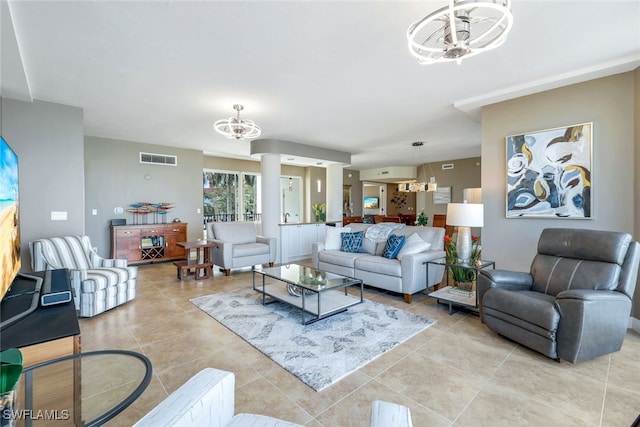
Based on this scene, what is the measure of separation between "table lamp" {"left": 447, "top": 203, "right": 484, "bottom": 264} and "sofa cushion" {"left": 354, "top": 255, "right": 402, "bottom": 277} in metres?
0.78

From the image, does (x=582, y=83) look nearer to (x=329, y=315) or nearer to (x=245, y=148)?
(x=329, y=315)

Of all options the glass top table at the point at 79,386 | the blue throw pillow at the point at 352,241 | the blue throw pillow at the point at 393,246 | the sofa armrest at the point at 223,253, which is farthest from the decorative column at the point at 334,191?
the glass top table at the point at 79,386

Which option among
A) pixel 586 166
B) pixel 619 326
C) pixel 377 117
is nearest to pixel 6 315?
pixel 619 326

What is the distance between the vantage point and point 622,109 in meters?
2.88

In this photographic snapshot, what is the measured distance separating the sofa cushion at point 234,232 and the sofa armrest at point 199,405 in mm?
4586

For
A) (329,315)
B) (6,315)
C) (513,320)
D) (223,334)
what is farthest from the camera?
(329,315)

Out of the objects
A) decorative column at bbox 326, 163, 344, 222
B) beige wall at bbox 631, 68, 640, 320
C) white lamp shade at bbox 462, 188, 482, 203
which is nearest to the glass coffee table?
beige wall at bbox 631, 68, 640, 320

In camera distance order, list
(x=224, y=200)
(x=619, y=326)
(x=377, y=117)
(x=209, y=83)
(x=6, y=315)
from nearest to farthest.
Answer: (x=6, y=315)
(x=619, y=326)
(x=209, y=83)
(x=377, y=117)
(x=224, y=200)

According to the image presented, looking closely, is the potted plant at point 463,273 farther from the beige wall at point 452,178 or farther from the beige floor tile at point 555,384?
the beige wall at point 452,178

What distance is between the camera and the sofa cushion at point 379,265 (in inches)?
148

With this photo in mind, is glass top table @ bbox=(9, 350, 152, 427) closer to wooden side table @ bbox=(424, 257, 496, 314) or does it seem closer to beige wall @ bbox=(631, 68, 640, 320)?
wooden side table @ bbox=(424, 257, 496, 314)

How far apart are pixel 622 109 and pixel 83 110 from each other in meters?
6.59

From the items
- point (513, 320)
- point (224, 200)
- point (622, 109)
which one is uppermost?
point (622, 109)

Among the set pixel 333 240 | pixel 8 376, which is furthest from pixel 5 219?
pixel 333 240
